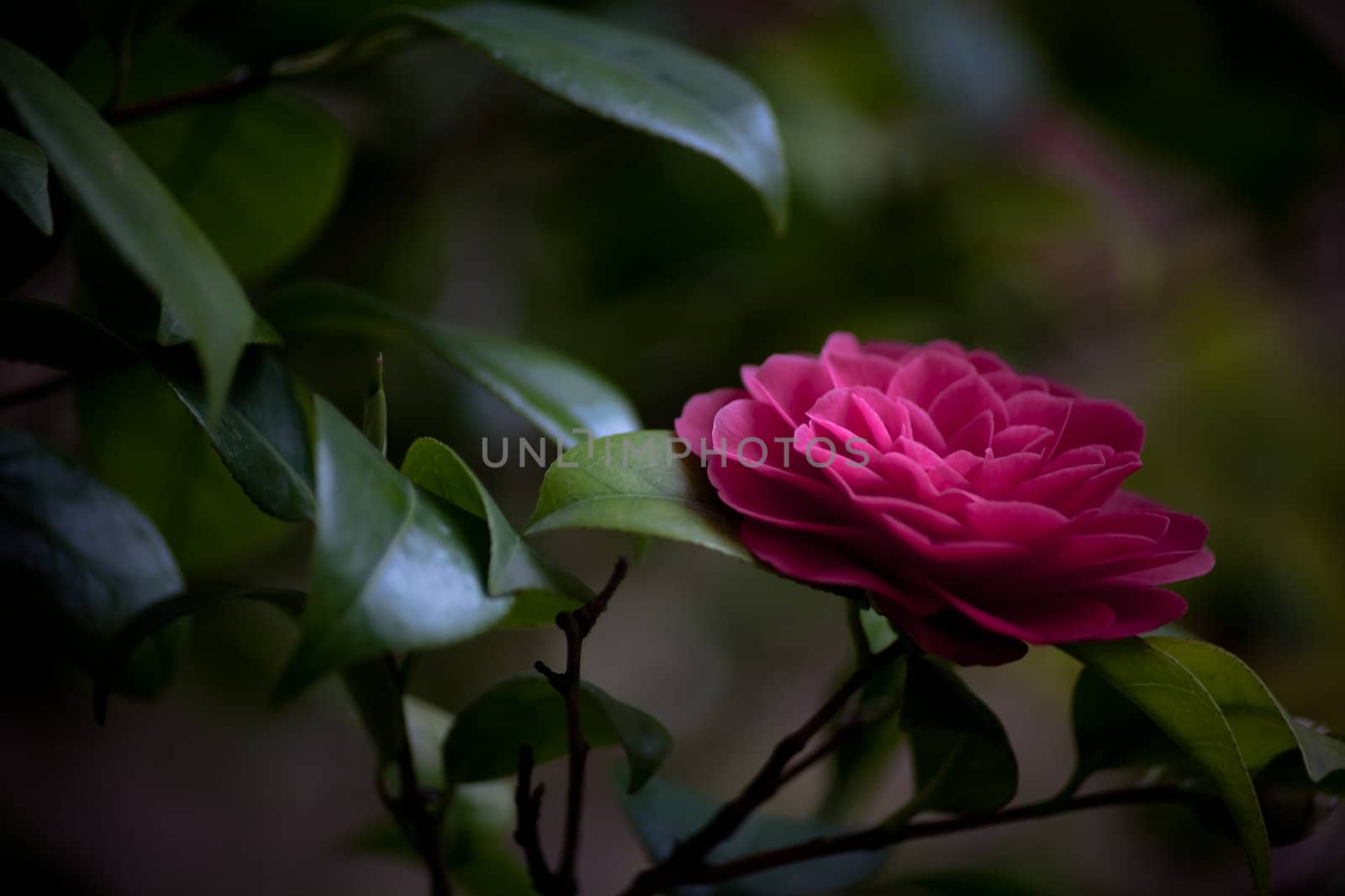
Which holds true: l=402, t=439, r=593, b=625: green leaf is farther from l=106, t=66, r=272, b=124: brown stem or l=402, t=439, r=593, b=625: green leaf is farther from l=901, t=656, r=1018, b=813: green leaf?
l=106, t=66, r=272, b=124: brown stem

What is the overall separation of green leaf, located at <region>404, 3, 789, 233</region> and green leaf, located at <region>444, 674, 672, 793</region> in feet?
0.82

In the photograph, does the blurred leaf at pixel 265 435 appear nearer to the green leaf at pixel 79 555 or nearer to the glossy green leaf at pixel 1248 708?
the green leaf at pixel 79 555

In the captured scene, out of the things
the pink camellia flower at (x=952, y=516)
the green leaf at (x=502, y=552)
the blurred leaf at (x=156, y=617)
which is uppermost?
the pink camellia flower at (x=952, y=516)

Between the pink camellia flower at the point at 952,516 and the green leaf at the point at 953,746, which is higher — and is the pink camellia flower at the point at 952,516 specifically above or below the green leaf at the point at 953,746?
above

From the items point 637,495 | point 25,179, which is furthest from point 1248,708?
point 25,179

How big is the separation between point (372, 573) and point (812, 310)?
96 cm

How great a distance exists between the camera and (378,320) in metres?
0.56

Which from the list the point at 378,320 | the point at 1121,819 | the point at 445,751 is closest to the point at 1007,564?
the point at 445,751

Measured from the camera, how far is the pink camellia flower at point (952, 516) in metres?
0.33

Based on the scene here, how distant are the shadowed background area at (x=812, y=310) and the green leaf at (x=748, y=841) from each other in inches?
18.4

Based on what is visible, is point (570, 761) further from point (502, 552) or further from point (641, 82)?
point (641, 82)

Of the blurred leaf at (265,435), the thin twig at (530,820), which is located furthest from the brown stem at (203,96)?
the thin twig at (530,820)

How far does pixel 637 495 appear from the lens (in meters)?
0.36

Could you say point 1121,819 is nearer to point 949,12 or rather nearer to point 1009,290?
point 1009,290
